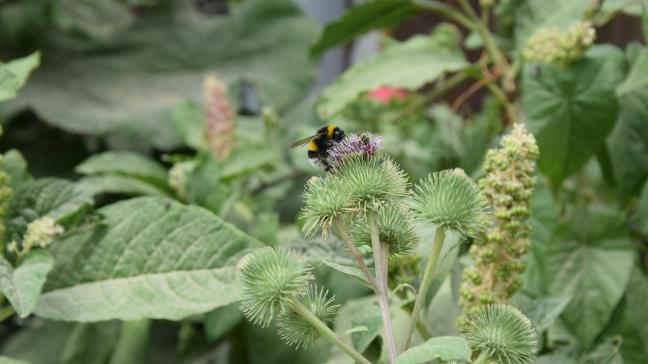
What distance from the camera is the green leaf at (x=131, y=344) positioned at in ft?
2.83

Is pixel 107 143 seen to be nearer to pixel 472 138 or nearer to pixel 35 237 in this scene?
pixel 472 138

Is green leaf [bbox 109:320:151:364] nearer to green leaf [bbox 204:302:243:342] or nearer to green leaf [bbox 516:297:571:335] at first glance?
green leaf [bbox 204:302:243:342]

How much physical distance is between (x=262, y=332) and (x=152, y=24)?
0.88m

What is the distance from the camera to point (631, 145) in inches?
34.3

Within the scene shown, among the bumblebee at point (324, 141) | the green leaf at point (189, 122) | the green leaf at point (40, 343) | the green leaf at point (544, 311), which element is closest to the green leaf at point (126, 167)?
the green leaf at point (189, 122)

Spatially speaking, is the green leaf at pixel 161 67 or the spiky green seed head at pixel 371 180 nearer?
the spiky green seed head at pixel 371 180

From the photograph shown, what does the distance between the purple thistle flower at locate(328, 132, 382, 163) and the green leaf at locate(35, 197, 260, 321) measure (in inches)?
8.3

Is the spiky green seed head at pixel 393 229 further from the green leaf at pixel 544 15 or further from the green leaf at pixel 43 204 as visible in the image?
the green leaf at pixel 544 15

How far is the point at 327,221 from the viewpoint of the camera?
0.44 meters

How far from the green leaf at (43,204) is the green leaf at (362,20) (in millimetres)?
500

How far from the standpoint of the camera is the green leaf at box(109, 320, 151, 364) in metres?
0.86

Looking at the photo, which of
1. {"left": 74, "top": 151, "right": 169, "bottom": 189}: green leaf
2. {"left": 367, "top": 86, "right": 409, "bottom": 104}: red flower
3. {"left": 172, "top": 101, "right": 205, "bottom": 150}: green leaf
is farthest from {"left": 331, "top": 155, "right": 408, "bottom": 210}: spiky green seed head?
{"left": 367, "top": 86, "right": 409, "bottom": 104}: red flower

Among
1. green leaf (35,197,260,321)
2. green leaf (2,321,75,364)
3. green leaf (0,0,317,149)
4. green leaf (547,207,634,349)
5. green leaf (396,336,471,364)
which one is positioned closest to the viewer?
green leaf (396,336,471,364)

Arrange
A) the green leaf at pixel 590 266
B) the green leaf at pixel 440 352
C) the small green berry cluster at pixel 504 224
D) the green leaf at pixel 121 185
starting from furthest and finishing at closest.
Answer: the green leaf at pixel 121 185
the green leaf at pixel 590 266
the small green berry cluster at pixel 504 224
the green leaf at pixel 440 352
